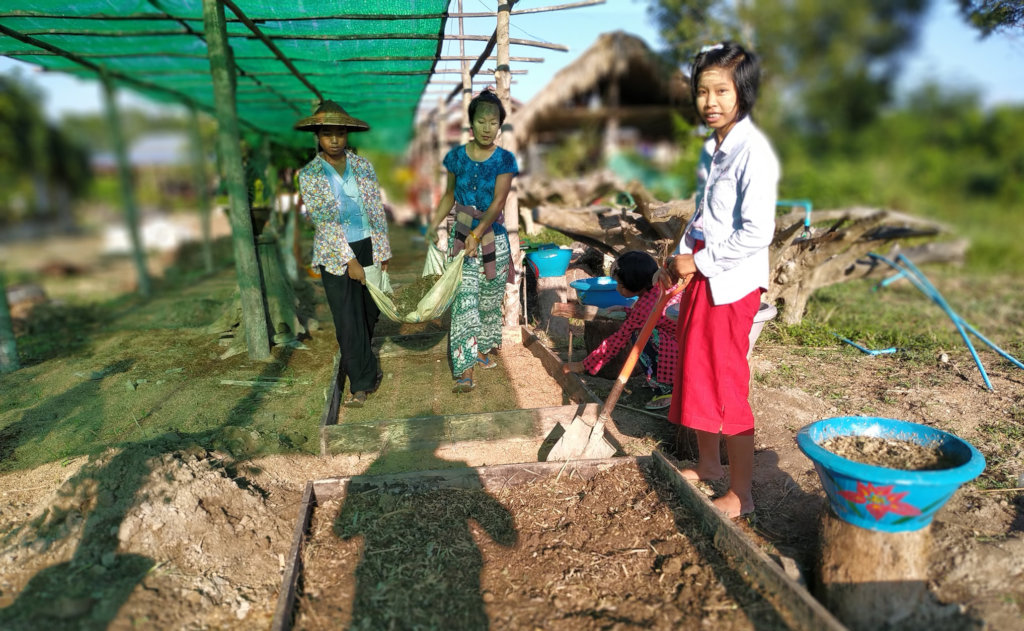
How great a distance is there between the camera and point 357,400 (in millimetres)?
4016

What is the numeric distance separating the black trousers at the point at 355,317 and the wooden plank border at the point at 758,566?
6.96 ft

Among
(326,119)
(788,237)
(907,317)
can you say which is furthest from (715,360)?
(907,317)

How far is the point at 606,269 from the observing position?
6.01 metres

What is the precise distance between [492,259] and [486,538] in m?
2.04

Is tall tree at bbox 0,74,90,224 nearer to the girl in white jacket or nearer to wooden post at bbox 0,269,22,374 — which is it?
wooden post at bbox 0,269,22,374

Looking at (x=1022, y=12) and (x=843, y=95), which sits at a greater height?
(x=843, y=95)

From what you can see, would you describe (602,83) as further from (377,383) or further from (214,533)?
(214,533)

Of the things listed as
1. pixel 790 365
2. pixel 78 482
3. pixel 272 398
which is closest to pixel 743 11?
pixel 790 365

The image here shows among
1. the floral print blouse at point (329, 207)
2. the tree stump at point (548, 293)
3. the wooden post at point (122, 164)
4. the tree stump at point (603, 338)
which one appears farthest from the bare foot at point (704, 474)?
the wooden post at point (122, 164)

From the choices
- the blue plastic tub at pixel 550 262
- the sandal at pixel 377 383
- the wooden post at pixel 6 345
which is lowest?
the sandal at pixel 377 383

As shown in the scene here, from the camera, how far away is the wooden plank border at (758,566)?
1.88 m

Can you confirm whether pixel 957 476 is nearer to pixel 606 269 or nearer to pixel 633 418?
Result: pixel 633 418

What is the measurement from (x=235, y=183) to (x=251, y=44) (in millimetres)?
2082

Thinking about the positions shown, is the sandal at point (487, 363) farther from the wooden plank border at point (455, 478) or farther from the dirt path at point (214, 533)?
the wooden plank border at point (455, 478)
